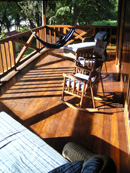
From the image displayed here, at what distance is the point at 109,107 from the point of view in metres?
3.29

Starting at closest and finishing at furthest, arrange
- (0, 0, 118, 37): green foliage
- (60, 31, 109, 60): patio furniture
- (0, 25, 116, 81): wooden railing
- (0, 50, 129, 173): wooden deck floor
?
(0, 50, 129, 173): wooden deck floor, (0, 25, 116, 81): wooden railing, (60, 31, 109, 60): patio furniture, (0, 0, 118, 37): green foliage

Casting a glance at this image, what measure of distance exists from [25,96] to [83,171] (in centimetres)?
272

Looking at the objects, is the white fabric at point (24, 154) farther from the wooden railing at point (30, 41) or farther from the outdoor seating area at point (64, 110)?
the wooden railing at point (30, 41)

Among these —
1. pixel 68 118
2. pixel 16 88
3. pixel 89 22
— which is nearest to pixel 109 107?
pixel 68 118

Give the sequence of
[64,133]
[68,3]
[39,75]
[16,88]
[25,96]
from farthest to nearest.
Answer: [68,3]
[39,75]
[16,88]
[25,96]
[64,133]

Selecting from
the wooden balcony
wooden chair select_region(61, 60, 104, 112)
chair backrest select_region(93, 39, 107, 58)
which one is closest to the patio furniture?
chair backrest select_region(93, 39, 107, 58)

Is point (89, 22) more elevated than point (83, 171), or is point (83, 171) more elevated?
point (89, 22)

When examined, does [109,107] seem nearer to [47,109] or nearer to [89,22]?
[47,109]

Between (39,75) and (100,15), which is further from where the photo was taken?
(100,15)

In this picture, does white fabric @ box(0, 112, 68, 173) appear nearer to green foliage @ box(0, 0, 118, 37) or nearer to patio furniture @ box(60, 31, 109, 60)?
patio furniture @ box(60, 31, 109, 60)

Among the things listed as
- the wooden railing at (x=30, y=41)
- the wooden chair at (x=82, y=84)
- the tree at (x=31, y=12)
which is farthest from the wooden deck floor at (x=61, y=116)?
the tree at (x=31, y=12)

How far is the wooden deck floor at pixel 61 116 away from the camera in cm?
243

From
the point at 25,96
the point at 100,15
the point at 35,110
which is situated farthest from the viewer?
the point at 100,15

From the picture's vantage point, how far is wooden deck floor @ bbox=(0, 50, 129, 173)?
95.5 inches
